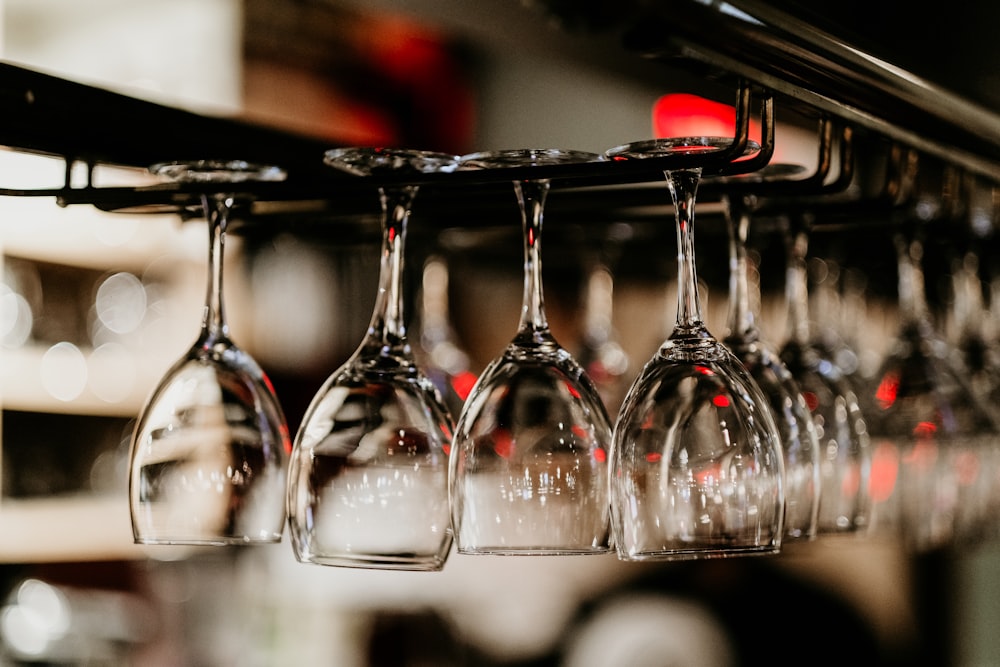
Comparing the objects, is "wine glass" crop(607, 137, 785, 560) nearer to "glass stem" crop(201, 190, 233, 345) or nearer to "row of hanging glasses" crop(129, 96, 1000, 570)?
"row of hanging glasses" crop(129, 96, 1000, 570)

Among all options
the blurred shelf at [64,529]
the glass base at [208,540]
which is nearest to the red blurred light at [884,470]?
the glass base at [208,540]

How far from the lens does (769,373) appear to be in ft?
2.87

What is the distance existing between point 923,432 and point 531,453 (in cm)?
55

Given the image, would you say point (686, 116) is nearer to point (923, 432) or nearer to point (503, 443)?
point (923, 432)

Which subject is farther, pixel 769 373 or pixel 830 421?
pixel 830 421

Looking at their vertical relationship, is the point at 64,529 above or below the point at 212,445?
below

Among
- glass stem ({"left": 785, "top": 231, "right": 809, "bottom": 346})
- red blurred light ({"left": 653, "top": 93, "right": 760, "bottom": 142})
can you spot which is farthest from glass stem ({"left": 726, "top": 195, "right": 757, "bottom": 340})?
red blurred light ({"left": 653, "top": 93, "right": 760, "bottom": 142})

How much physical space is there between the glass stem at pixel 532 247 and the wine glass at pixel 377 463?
5cm

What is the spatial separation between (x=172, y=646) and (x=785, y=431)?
2127mm

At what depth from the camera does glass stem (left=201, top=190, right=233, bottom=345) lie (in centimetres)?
77

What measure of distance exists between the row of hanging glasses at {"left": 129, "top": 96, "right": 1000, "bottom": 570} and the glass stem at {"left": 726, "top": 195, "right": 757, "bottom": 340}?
14 mm

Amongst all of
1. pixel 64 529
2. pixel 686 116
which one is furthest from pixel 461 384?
pixel 686 116

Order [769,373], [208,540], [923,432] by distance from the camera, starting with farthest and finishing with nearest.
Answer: [923,432], [769,373], [208,540]

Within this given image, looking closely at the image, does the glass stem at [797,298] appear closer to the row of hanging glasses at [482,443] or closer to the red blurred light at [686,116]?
the row of hanging glasses at [482,443]
